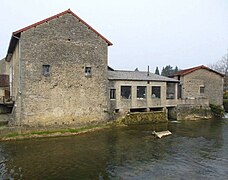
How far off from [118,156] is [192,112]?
53.2 feet

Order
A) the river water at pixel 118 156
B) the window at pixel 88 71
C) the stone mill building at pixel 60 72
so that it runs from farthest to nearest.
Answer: the window at pixel 88 71 → the stone mill building at pixel 60 72 → the river water at pixel 118 156

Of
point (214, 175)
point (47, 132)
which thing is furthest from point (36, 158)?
point (214, 175)

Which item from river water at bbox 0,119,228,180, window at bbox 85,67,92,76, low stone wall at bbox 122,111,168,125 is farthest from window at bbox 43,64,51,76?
low stone wall at bbox 122,111,168,125

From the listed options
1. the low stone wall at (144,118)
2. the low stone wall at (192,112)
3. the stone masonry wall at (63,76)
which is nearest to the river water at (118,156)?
the stone masonry wall at (63,76)

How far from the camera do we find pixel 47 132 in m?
17.8

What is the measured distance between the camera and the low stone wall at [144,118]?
22469mm

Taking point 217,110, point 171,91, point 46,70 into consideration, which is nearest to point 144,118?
point 171,91

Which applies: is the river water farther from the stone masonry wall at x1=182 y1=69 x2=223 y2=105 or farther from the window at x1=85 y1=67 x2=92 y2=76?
the stone masonry wall at x1=182 y1=69 x2=223 y2=105

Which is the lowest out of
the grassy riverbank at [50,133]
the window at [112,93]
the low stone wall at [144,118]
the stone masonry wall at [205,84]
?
the grassy riverbank at [50,133]

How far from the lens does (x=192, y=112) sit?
2672cm

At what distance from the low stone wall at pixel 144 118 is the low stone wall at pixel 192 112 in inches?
108

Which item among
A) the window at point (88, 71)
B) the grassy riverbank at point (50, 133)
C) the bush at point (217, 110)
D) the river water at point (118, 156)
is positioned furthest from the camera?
the bush at point (217, 110)

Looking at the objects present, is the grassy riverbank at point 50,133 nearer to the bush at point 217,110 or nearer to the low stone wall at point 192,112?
the low stone wall at point 192,112

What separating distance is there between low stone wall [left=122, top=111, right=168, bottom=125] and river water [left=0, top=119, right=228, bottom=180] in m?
3.60
